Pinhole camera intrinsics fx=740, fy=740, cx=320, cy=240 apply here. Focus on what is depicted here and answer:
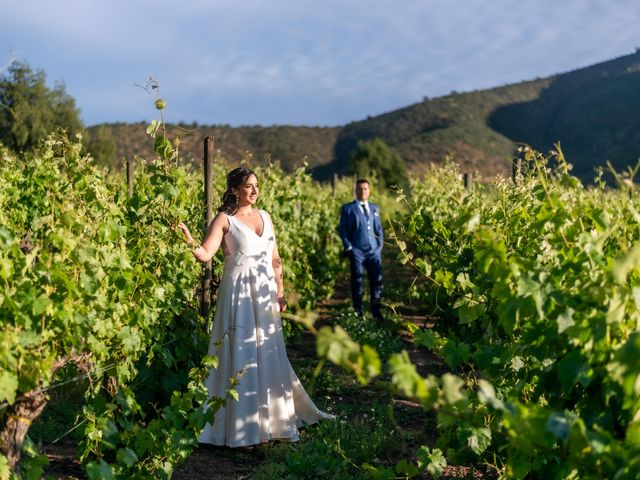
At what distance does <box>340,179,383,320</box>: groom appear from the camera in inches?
359

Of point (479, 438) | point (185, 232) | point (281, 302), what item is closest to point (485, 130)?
point (281, 302)

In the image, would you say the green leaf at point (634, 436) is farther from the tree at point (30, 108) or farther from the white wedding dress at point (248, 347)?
the tree at point (30, 108)

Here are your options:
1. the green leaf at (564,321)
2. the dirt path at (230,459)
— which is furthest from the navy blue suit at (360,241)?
the green leaf at (564,321)

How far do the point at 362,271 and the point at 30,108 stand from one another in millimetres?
28596

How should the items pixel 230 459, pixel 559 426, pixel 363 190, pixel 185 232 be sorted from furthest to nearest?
pixel 363 190 → pixel 230 459 → pixel 185 232 → pixel 559 426

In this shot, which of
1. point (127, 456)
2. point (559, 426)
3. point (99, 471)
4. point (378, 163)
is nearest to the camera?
point (559, 426)

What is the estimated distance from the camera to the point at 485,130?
6078 centimetres

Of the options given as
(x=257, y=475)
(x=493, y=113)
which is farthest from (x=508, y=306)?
(x=493, y=113)

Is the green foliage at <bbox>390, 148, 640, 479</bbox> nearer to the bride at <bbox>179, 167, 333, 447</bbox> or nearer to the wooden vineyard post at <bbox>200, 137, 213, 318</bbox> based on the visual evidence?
the bride at <bbox>179, 167, 333, 447</bbox>

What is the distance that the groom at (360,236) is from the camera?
9.12m

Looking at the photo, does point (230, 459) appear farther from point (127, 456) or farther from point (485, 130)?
point (485, 130)

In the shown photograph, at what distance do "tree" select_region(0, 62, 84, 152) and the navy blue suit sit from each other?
985 inches

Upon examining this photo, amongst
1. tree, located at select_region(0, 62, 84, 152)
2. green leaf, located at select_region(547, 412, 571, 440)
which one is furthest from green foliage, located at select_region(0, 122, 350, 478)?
tree, located at select_region(0, 62, 84, 152)

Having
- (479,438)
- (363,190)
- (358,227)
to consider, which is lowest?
(479,438)
